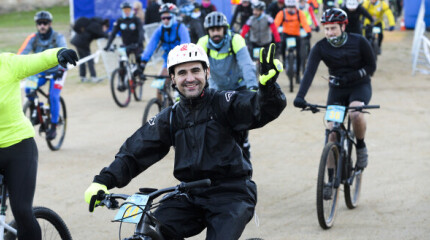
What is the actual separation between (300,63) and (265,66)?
529 inches

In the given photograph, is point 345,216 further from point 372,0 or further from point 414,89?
point 372,0

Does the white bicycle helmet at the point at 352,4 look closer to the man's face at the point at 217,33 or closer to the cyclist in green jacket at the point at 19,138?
the man's face at the point at 217,33

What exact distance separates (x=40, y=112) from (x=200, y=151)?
700cm

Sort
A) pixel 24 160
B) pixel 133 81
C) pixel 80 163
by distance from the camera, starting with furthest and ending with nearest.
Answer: pixel 133 81 < pixel 80 163 < pixel 24 160

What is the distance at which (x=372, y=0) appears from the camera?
66.1 feet

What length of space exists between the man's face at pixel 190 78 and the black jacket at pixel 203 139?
6cm

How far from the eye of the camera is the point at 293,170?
10.1 meters

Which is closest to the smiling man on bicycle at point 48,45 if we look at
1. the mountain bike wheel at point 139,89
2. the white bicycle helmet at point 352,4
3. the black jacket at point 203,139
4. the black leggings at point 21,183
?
the mountain bike wheel at point 139,89

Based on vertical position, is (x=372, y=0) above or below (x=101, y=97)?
above

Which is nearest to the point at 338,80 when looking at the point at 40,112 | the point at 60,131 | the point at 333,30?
the point at 333,30

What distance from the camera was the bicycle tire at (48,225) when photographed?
5.62 meters


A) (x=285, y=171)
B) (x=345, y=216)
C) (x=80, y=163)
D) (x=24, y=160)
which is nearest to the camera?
(x=24, y=160)

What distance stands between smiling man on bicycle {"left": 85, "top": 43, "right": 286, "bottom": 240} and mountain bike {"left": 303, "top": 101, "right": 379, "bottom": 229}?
8.67 ft

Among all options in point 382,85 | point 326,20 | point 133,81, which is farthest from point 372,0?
point 326,20
